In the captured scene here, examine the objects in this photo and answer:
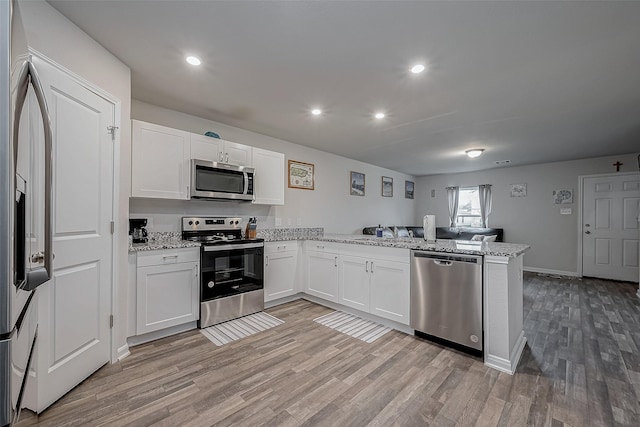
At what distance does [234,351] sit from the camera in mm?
2383

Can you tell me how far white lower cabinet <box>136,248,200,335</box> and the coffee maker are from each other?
367 mm

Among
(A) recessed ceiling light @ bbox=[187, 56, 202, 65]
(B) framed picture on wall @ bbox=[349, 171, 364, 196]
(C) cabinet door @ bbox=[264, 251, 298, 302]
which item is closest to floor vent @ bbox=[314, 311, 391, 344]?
(C) cabinet door @ bbox=[264, 251, 298, 302]

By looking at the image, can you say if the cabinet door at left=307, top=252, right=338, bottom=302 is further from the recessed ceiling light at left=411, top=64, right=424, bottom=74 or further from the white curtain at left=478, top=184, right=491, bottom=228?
the white curtain at left=478, top=184, right=491, bottom=228

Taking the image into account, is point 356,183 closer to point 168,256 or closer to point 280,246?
point 280,246

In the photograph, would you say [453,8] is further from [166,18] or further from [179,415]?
[179,415]

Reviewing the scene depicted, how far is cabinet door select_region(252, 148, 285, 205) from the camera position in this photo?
3605 millimetres

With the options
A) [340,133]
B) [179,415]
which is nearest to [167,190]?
[179,415]

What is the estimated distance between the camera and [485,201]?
21.7ft

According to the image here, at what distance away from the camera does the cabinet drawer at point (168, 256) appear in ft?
8.07

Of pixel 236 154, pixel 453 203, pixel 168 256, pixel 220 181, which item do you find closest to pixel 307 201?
pixel 236 154

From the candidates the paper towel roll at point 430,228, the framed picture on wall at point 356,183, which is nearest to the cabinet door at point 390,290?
the paper towel roll at point 430,228

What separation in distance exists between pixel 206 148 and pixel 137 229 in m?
1.11

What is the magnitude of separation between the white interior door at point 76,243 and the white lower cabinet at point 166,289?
34cm

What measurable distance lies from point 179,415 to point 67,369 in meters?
0.85
